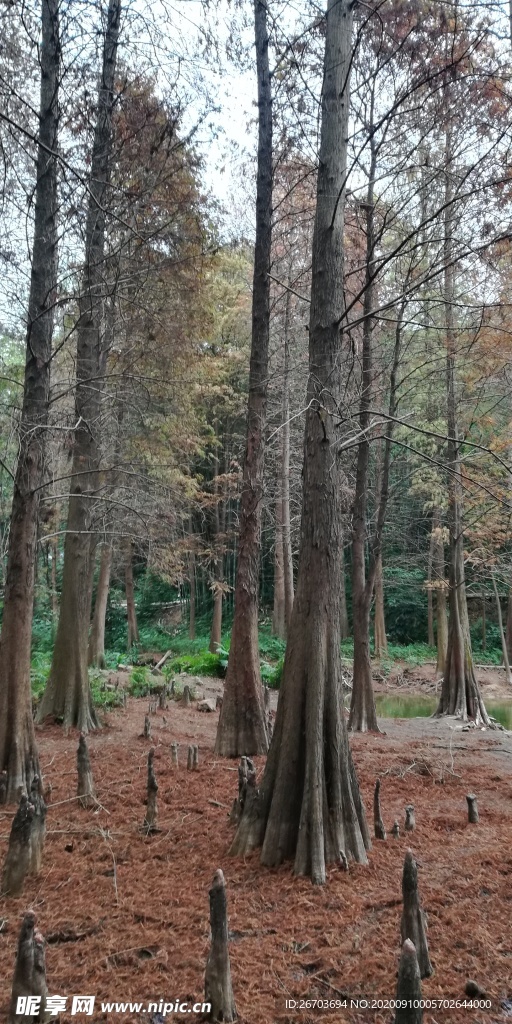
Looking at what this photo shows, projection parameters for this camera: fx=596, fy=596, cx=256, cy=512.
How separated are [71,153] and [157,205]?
3.92 ft

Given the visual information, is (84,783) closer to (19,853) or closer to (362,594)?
(19,853)

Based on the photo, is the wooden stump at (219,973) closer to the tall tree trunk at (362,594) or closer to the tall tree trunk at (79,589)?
the tall tree trunk at (79,589)

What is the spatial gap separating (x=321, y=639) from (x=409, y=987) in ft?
8.71

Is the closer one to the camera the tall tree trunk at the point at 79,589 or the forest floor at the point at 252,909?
the forest floor at the point at 252,909

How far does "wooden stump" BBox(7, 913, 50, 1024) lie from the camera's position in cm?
259

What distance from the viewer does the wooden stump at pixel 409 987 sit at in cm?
224

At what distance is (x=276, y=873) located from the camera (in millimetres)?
4270

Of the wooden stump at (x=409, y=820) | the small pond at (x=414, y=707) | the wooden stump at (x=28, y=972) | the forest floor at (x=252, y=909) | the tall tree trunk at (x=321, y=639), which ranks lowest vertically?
the small pond at (x=414, y=707)

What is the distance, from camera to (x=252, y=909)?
3.82 metres

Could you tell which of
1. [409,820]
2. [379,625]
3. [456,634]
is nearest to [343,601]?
[456,634]

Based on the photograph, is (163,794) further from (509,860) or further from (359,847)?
(509,860)

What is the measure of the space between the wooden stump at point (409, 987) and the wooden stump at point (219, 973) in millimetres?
820

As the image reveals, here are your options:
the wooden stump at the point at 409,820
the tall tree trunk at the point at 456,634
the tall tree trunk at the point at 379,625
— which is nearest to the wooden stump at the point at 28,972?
the wooden stump at the point at 409,820

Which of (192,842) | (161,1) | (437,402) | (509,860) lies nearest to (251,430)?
(161,1)
